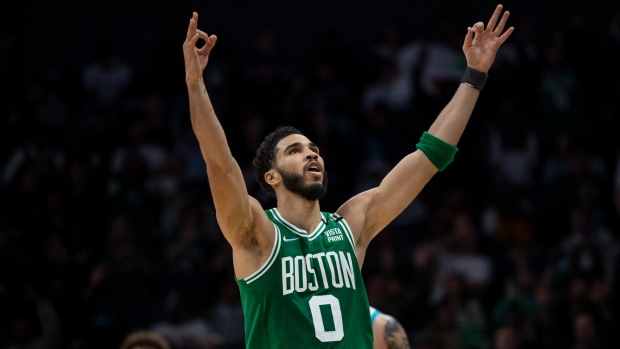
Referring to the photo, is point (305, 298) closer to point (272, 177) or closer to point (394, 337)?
point (272, 177)

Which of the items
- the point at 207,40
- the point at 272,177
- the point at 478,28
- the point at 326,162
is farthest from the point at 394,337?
the point at 326,162

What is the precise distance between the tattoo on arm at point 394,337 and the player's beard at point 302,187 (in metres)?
1.53

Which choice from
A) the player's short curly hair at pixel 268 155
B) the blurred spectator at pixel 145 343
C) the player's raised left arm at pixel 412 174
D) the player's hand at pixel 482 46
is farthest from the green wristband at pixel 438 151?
the blurred spectator at pixel 145 343

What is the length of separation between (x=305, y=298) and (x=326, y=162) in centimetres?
770

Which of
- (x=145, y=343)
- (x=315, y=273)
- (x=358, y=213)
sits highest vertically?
(x=358, y=213)

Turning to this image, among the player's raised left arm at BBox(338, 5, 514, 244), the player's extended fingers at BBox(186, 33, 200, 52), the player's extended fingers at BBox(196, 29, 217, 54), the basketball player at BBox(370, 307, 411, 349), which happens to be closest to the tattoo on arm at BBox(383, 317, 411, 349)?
the basketball player at BBox(370, 307, 411, 349)

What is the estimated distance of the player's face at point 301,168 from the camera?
5.92 meters

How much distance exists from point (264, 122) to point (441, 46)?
2.86 meters

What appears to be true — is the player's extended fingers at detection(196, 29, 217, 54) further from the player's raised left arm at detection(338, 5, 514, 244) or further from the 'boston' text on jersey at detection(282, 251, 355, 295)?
the player's raised left arm at detection(338, 5, 514, 244)

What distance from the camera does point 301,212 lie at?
19.6 ft

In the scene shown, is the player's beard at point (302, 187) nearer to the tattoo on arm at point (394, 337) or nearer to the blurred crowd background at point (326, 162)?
the tattoo on arm at point (394, 337)

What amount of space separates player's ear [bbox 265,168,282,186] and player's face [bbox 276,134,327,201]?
0.09ft

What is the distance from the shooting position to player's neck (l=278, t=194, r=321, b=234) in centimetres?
596

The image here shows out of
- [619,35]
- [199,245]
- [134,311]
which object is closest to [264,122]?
[199,245]
